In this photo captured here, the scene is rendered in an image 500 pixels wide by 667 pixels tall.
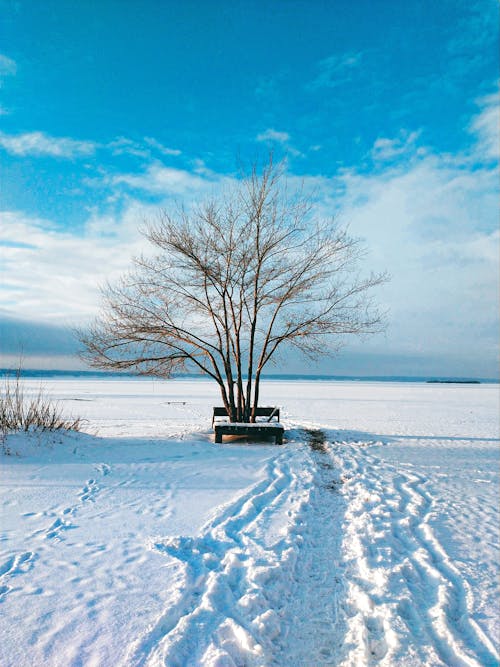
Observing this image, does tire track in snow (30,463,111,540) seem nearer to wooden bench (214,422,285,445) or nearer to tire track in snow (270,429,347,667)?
tire track in snow (270,429,347,667)

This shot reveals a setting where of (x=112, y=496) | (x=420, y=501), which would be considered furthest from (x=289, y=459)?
(x=112, y=496)

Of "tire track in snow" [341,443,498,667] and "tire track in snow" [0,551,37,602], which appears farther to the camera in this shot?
"tire track in snow" [0,551,37,602]

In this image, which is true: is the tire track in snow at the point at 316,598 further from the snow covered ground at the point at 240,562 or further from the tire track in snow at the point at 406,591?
the tire track in snow at the point at 406,591

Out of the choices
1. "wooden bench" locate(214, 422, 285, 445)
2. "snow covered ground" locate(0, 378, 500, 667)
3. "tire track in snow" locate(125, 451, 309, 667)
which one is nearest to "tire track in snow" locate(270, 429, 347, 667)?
"snow covered ground" locate(0, 378, 500, 667)

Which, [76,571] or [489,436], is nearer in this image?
[76,571]

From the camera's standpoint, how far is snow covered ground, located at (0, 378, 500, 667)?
3.17m

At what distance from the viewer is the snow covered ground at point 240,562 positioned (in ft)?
10.4

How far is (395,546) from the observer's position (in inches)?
199

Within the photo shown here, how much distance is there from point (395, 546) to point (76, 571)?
3.50 meters

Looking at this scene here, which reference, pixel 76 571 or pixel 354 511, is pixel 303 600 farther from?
pixel 354 511

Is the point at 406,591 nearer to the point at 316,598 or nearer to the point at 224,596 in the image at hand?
the point at 316,598

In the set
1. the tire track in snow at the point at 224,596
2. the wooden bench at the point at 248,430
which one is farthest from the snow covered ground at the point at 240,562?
the wooden bench at the point at 248,430

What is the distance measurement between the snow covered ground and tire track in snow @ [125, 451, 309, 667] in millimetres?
14

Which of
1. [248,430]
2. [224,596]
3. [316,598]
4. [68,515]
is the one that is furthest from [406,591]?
[248,430]
